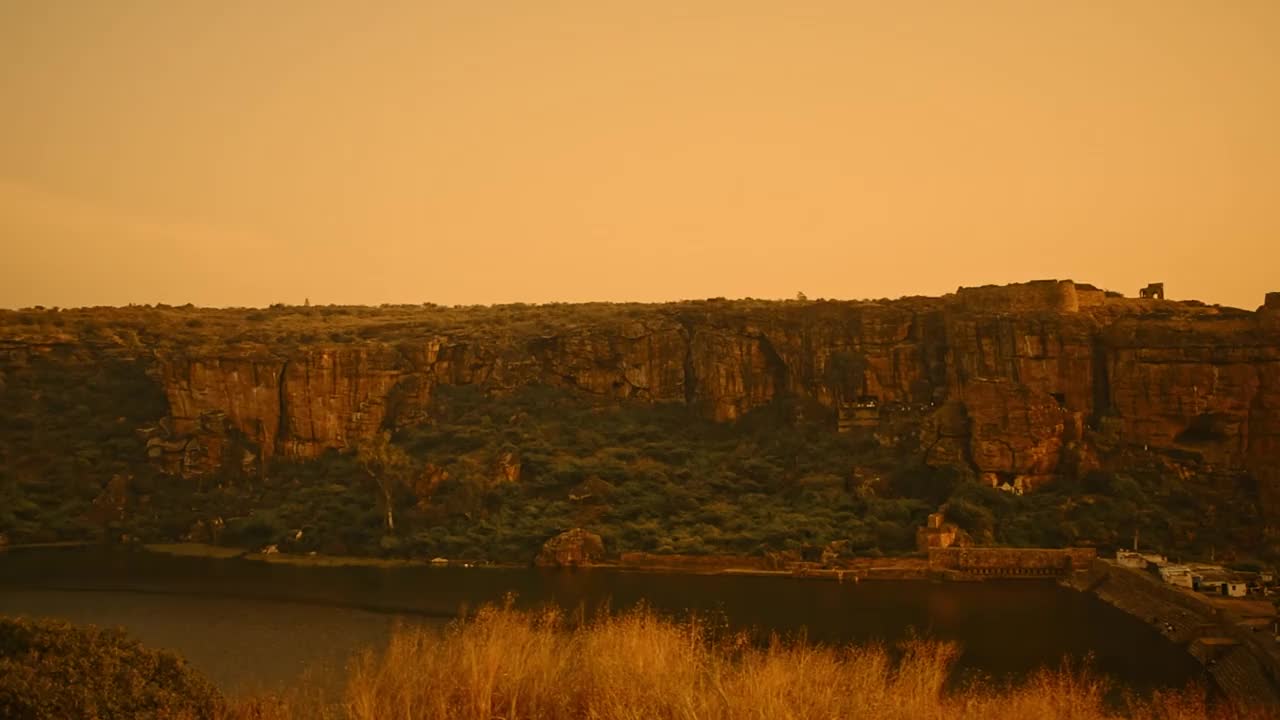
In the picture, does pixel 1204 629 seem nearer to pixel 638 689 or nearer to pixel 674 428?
pixel 638 689

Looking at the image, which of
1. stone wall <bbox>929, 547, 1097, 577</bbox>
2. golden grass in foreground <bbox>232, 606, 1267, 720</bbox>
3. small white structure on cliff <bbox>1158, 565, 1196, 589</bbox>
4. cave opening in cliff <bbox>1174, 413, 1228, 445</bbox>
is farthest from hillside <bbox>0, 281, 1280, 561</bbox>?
golden grass in foreground <bbox>232, 606, 1267, 720</bbox>

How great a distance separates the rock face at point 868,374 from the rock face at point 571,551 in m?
6.99

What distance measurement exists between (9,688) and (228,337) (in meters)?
49.0

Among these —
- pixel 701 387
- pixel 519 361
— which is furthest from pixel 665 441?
pixel 519 361

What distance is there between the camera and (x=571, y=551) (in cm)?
4300

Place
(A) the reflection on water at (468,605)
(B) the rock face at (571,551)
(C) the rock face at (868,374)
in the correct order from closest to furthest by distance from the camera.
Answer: (A) the reflection on water at (468,605)
(B) the rock face at (571,551)
(C) the rock face at (868,374)

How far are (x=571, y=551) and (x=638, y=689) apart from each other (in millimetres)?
25335

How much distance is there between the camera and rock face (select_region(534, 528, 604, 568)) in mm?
42875

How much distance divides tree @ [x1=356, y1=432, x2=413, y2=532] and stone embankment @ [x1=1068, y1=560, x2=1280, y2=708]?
2688 centimetres

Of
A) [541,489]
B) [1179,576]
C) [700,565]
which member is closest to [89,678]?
[700,565]

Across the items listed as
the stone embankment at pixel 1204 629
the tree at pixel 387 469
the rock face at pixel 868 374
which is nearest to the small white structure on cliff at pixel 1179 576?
the stone embankment at pixel 1204 629

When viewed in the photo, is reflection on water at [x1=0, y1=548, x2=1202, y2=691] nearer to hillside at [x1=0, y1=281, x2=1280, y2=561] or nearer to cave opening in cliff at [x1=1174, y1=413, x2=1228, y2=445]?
hillside at [x1=0, y1=281, x2=1280, y2=561]

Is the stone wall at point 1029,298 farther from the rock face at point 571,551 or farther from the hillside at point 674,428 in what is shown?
the rock face at point 571,551

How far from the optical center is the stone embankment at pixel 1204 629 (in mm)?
24969
